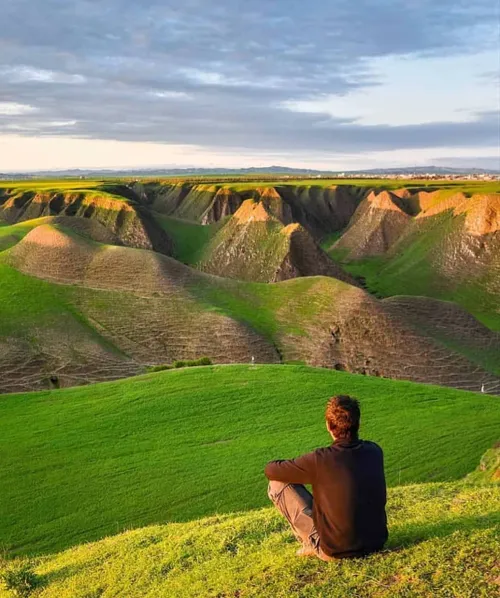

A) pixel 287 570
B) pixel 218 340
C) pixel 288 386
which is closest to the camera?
pixel 287 570

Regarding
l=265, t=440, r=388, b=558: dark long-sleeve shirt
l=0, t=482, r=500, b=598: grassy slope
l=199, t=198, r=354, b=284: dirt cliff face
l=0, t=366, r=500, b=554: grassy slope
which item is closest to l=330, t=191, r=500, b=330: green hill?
l=199, t=198, r=354, b=284: dirt cliff face

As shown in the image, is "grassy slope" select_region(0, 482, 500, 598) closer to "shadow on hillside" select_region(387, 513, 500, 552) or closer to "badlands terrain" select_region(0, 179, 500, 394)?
"shadow on hillside" select_region(387, 513, 500, 552)

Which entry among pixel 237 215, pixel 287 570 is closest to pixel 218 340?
pixel 287 570

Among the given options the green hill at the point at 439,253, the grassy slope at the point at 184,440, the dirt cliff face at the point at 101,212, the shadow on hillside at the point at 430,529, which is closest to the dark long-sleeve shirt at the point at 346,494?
the shadow on hillside at the point at 430,529

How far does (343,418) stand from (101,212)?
362ft

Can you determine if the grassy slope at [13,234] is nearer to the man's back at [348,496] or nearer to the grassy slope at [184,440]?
the grassy slope at [184,440]

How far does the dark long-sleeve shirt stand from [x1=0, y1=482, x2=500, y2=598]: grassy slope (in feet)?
0.94

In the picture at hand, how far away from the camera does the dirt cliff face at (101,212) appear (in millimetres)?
105062

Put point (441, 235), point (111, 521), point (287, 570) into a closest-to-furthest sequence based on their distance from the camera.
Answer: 1. point (287, 570)
2. point (111, 521)
3. point (441, 235)

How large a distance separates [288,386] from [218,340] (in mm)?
20977

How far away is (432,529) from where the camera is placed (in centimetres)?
883

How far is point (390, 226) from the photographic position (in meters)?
116

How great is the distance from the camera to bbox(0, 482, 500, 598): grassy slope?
743cm

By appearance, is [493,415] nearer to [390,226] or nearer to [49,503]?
[49,503]
